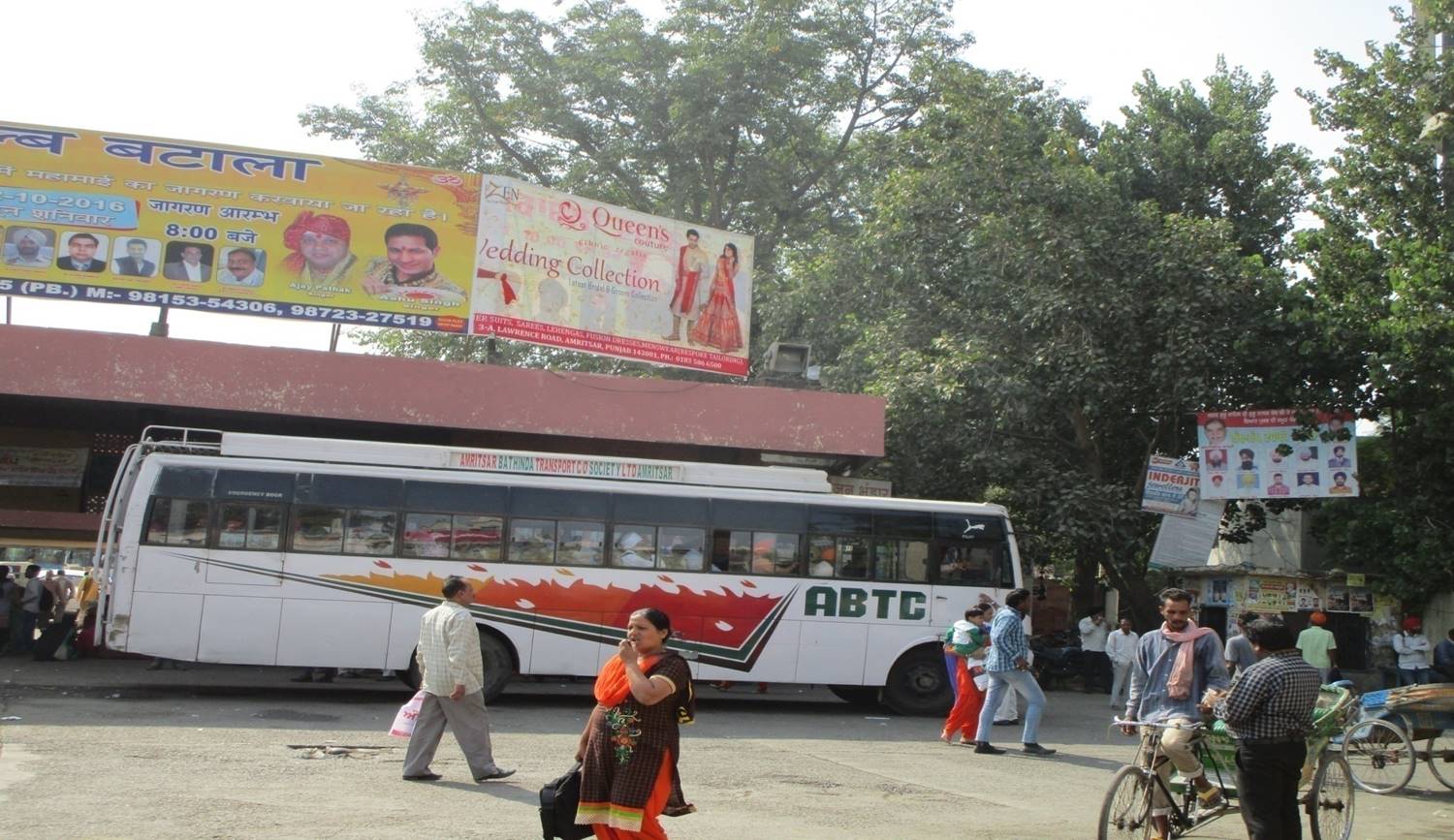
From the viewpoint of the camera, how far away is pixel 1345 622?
22.1 meters

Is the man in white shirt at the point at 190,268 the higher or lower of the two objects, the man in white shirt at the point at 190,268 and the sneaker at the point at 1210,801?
the higher

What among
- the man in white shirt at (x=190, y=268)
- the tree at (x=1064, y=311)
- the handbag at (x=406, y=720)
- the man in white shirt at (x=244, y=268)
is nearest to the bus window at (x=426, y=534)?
the handbag at (x=406, y=720)

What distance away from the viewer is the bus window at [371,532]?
1409 centimetres

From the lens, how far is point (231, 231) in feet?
59.6

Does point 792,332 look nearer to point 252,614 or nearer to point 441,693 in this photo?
point 252,614

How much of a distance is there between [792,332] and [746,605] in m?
12.8

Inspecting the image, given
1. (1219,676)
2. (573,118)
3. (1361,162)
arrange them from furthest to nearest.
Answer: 1. (573,118)
2. (1361,162)
3. (1219,676)

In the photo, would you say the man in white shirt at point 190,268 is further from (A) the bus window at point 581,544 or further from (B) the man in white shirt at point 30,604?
(A) the bus window at point 581,544

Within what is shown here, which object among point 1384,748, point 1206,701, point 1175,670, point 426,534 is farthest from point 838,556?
point 1206,701

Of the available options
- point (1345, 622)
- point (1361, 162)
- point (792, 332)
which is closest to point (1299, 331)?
point (1361, 162)

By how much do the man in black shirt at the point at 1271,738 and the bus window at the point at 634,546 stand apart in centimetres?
875

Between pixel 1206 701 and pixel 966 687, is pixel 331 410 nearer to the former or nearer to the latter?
pixel 966 687

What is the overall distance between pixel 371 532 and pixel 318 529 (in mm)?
540

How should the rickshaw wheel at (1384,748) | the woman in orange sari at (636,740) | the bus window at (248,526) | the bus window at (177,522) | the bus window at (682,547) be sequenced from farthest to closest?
the bus window at (682,547) < the bus window at (248,526) < the bus window at (177,522) < the rickshaw wheel at (1384,748) < the woman in orange sari at (636,740)
